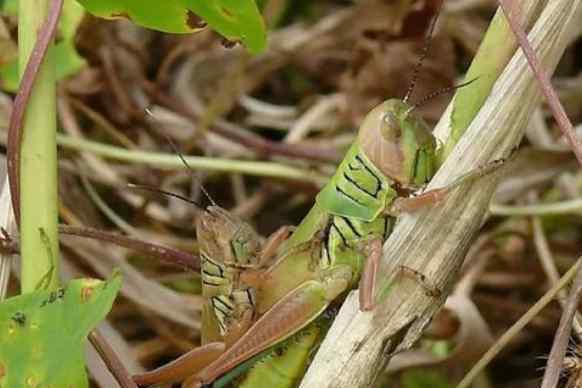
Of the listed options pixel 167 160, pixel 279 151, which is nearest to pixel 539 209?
pixel 279 151

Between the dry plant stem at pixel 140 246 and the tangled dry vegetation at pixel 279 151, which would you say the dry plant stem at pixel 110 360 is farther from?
the tangled dry vegetation at pixel 279 151

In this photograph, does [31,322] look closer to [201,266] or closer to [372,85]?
[201,266]

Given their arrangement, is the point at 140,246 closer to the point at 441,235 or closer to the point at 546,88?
the point at 441,235

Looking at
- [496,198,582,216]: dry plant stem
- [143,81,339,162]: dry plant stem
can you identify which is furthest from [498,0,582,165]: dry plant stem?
[143,81,339,162]: dry plant stem

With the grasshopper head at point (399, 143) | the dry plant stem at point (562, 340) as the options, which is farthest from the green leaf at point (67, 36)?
the dry plant stem at point (562, 340)

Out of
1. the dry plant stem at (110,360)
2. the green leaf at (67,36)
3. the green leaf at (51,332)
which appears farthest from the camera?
the green leaf at (67,36)

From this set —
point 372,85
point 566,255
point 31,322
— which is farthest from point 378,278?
point 372,85
